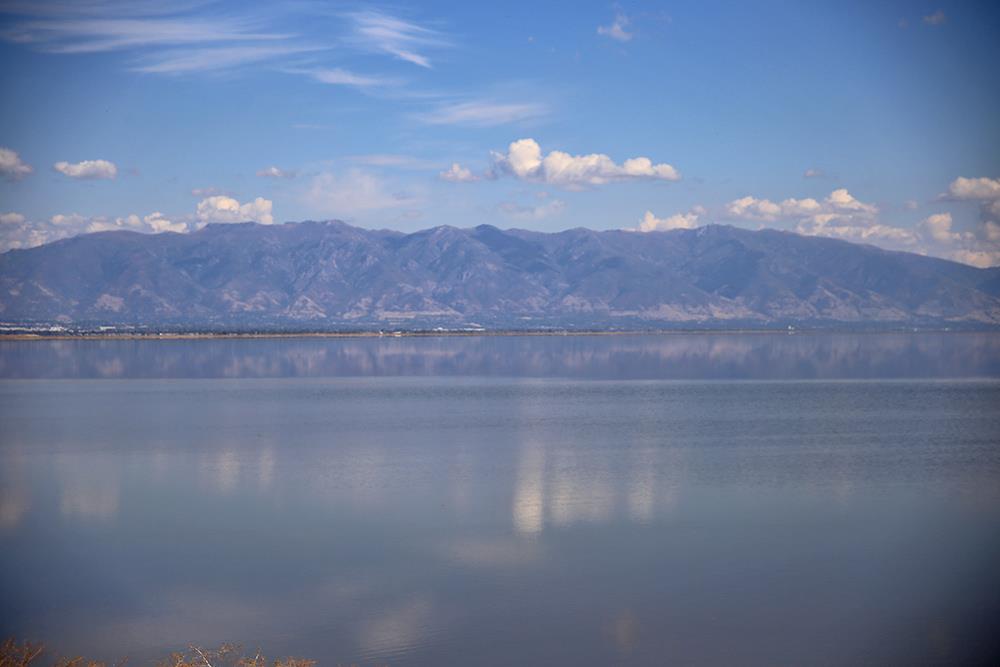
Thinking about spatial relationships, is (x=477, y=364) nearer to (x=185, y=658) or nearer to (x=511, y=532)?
(x=511, y=532)

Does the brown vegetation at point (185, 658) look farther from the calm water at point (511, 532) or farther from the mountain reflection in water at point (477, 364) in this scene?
the mountain reflection in water at point (477, 364)

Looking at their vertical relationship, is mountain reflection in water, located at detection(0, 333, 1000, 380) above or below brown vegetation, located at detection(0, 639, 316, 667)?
below

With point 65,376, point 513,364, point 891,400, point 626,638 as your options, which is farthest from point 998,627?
point 513,364

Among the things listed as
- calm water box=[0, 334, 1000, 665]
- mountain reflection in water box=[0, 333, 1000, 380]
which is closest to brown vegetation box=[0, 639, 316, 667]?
calm water box=[0, 334, 1000, 665]

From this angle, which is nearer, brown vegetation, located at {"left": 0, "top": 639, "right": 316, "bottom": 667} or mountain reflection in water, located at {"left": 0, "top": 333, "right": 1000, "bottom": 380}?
brown vegetation, located at {"left": 0, "top": 639, "right": 316, "bottom": 667}

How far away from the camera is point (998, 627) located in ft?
53.8

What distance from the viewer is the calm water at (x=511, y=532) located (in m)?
16.2

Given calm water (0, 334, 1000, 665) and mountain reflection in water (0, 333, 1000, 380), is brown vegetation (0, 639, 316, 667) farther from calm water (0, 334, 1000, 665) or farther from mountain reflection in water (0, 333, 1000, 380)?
mountain reflection in water (0, 333, 1000, 380)

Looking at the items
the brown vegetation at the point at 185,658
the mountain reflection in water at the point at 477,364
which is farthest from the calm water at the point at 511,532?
the mountain reflection in water at the point at 477,364

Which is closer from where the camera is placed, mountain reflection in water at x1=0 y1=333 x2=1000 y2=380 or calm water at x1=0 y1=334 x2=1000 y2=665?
calm water at x1=0 y1=334 x2=1000 y2=665

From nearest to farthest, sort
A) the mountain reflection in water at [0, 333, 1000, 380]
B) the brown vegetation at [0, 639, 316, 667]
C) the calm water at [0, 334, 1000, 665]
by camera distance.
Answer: the brown vegetation at [0, 639, 316, 667], the calm water at [0, 334, 1000, 665], the mountain reflection in water at [0, 333, 1000, 380]

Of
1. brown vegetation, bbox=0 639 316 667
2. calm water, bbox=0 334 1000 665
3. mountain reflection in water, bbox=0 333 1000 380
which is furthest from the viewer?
mountain reflection in water, bbox=0 333 1000 380

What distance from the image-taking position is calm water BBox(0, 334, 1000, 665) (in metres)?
16.2

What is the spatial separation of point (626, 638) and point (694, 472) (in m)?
14.4
